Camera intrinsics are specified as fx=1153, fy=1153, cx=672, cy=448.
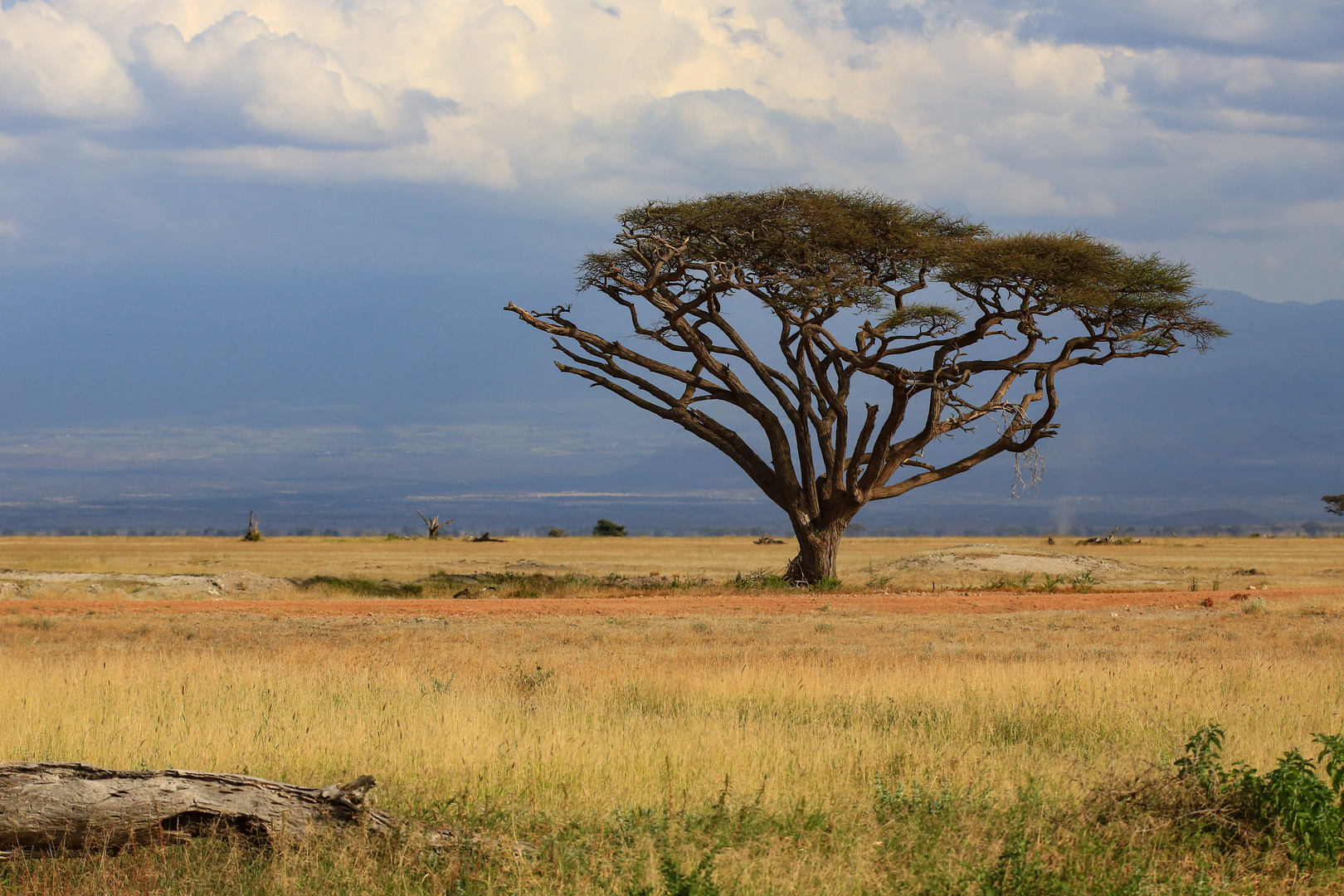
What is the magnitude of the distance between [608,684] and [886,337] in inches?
721

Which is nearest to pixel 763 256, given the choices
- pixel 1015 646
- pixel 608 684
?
pixel 1015 646

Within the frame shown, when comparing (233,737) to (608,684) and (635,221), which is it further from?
(635,221)

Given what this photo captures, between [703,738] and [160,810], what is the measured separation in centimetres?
403

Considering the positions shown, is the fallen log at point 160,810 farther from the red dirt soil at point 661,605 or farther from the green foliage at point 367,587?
the green foliage at point 367,587

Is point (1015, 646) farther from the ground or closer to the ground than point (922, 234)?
closer to the ground

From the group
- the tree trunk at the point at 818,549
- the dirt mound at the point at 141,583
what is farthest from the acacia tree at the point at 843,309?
the dirt mound at the point at 141,583

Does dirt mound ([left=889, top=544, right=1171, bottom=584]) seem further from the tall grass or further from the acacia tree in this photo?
→ the tall grass

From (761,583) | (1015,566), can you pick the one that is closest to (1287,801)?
(761,583)

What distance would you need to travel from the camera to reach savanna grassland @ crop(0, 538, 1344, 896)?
6.16 m

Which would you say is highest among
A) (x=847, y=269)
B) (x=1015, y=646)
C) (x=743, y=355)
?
(x=847, y=269)

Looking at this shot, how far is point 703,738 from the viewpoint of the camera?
8945mm

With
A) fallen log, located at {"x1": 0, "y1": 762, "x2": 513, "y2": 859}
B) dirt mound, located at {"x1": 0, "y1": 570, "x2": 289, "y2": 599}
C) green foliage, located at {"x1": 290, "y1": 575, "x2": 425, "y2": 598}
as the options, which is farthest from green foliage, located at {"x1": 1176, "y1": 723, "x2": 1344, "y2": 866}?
dirt mound, located at {"x1": 0, "y1": 570, "x2": 289, "y2": 599}

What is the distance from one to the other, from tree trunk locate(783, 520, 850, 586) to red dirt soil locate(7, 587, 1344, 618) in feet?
7.49

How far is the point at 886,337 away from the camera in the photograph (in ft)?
94.4
